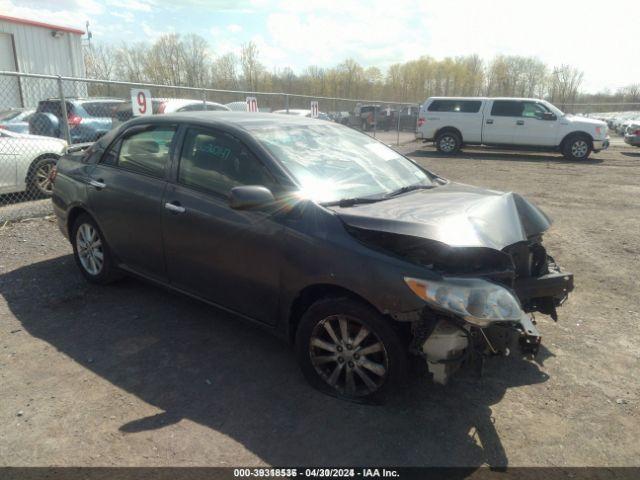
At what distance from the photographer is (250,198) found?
2918 millimetres

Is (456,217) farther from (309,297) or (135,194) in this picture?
(135,194)

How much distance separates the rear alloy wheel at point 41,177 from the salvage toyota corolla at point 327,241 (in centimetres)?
427

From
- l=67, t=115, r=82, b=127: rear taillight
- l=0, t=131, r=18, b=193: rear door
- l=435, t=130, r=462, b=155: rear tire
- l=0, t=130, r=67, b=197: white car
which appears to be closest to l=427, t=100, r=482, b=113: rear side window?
l=435, t=130, r=462, b=155: rear tire

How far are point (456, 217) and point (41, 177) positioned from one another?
752 centimetres

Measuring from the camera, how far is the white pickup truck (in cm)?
1559

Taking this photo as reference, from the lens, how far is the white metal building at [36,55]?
1858cm

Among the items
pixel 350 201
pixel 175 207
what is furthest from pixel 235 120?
pixel 350 201

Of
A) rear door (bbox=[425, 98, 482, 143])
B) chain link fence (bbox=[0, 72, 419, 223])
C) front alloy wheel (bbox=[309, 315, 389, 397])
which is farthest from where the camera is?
rear door (bbox=[425, 98, 482, 143])

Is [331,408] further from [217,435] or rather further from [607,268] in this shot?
[607,268]

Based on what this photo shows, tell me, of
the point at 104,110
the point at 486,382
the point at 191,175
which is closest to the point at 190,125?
the point at 191,175

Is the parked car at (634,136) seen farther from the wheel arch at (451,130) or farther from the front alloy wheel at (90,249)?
the front alloy wheel at (90,249)

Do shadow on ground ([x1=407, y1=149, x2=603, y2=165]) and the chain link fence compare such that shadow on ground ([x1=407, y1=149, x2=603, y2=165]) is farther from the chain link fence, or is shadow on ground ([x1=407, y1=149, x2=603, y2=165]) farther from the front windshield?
the front windshield

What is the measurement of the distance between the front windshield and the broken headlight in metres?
0.93

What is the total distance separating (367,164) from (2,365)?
3.07 meters
